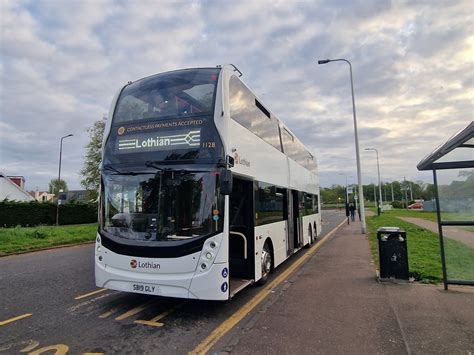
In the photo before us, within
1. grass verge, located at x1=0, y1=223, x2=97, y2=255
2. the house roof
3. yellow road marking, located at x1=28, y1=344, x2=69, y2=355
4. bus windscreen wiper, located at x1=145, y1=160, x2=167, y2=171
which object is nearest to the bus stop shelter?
the house roof

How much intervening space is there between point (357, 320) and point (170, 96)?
502 centimetres

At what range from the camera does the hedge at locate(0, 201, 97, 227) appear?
1165 inches

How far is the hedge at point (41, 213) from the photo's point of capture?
29.6 m

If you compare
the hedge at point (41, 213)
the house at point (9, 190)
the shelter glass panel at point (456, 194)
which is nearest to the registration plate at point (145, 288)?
the shelter glass panel at point (456, 194)

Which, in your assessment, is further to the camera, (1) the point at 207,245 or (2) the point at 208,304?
(2) the point at 208,304

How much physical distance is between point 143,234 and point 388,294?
4.96m

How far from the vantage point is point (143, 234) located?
18.3ft

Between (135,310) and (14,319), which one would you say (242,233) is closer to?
(135,310)

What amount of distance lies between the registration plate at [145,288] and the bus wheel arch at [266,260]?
110 inches

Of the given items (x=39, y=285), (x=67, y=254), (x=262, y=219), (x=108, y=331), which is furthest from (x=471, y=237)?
(x=67, y=254)

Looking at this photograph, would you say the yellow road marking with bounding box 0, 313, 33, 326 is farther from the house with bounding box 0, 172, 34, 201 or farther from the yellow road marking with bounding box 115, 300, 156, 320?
the house with bounding box 0, 172, 34, 201

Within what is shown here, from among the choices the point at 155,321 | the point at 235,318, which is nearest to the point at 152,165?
the point at 155,321

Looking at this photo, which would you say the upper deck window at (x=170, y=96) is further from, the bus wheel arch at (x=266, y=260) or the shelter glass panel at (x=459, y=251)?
the shelter glass panel at (x=459, y=251)

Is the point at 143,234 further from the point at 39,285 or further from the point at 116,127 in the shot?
the point at 39,285
